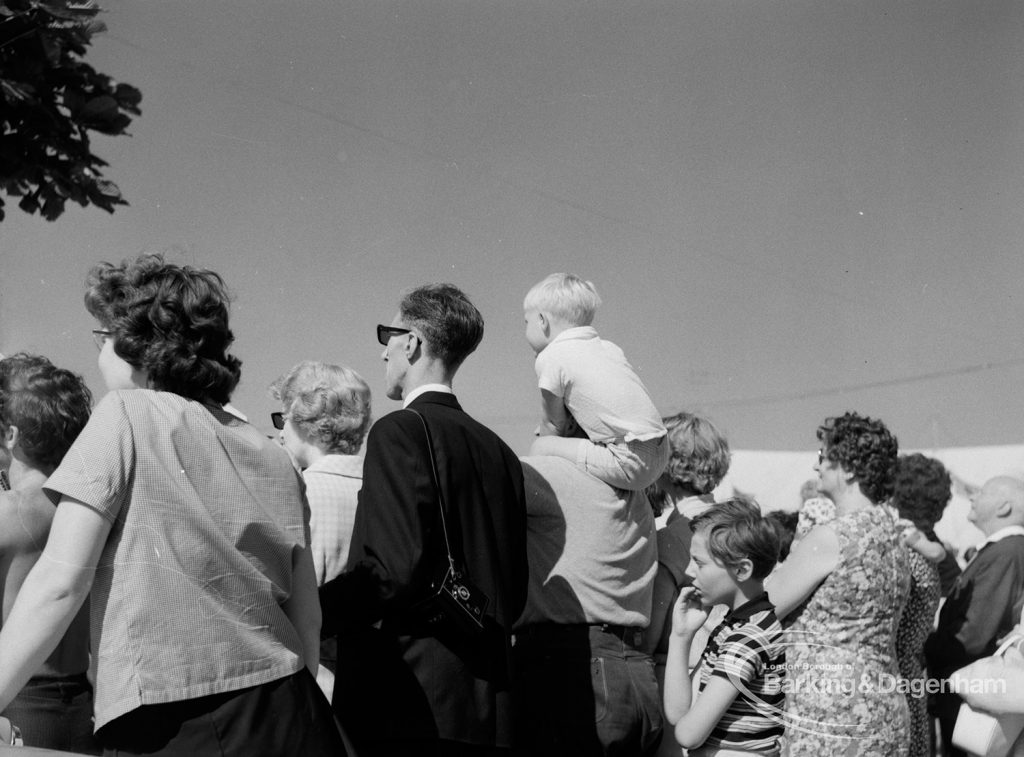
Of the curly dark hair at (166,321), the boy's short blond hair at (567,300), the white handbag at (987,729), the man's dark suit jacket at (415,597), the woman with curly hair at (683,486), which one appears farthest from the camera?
the woman with curly hair at (683,486)

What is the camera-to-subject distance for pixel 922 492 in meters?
4.07

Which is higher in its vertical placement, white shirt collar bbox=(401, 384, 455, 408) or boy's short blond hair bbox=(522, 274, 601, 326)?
boy's short blond hair bbox=(522, 274, 601, 326)

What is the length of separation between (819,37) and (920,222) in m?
1.06

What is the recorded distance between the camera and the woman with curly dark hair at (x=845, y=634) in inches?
106

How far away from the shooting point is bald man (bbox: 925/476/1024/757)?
12.2 ft

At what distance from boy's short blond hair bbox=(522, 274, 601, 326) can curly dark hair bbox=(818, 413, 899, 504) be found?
2.75 ft

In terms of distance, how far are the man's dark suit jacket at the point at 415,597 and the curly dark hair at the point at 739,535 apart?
0.56 meters

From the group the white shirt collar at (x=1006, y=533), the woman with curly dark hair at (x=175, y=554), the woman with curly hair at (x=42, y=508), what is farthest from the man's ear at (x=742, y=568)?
the white shirt collar at (x=1006, y=533)

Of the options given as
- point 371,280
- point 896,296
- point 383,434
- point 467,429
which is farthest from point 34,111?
point 896,296

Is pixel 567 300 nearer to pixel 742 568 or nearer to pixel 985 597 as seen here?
pixel 742 568

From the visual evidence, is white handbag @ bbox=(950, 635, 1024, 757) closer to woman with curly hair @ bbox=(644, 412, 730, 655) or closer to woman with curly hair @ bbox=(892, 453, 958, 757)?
woman with curly hair @ bbox=(892, 453, 958, 757)

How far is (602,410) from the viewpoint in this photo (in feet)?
8.72

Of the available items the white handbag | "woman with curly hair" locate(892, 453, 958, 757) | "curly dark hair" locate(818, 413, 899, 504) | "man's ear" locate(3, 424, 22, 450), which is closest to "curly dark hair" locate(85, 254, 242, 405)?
"man's ear" locate(3, 424, 22, 450)

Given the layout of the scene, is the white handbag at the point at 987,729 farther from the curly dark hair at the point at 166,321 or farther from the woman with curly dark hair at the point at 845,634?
the curly dark hair at the point at 166,321
